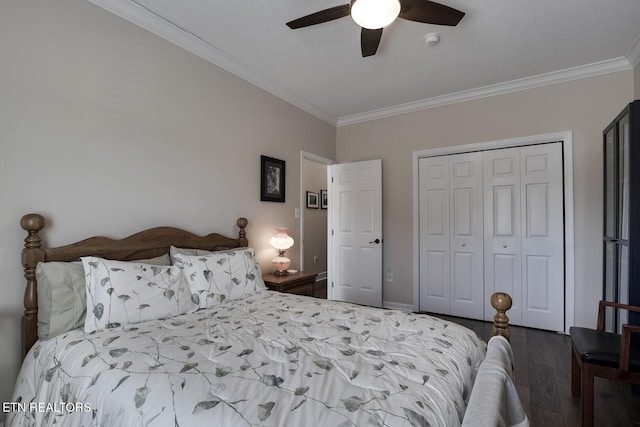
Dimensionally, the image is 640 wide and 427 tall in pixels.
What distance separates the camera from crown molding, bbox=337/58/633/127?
297cm

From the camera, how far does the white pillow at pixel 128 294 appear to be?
162cm

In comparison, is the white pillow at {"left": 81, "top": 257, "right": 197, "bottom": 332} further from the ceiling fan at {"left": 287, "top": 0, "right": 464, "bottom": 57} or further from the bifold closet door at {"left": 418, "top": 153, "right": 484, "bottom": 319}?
the bifold closet door at {"left": 418, "top": 153, "right": 484, "bottom": 319}

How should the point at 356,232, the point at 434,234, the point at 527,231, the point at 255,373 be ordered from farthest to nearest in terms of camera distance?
the point at 356,232 < the point at 434,234 < the point at 527,231 < the point at 255,373

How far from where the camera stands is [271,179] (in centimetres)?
339

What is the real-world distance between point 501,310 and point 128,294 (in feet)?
6.41

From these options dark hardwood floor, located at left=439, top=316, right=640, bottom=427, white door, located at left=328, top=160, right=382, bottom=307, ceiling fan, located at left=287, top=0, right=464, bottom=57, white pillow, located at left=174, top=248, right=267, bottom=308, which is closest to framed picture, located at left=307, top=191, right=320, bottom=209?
white door, located at left=328, top=160, right=382, bottom=307

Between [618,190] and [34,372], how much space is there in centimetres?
390

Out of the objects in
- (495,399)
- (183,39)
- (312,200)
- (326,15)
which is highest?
(183,39)

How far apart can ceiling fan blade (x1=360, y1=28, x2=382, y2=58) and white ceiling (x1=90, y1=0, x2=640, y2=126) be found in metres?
0.31

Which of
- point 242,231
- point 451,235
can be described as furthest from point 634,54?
point 242,231

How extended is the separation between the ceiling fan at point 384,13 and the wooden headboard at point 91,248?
173 cm

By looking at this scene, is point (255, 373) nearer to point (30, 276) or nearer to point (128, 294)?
point (128, 294)

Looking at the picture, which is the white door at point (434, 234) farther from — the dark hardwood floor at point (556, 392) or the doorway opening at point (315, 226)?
the doorway opening at point (315, 226)

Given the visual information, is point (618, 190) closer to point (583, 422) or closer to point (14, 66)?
point (583, 422)
